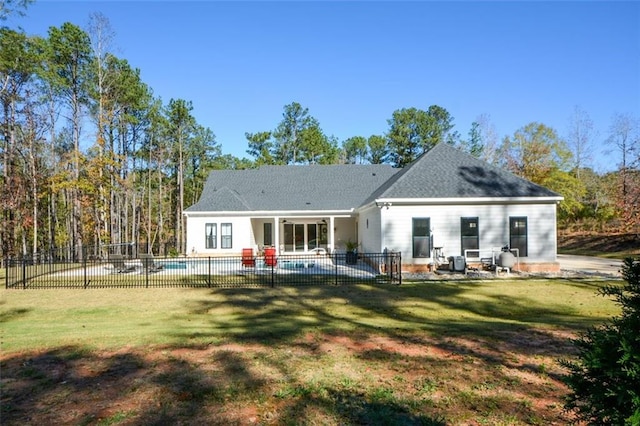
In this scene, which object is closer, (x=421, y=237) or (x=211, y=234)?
(x=421, y=237)

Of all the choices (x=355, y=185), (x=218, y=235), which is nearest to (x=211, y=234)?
(x=218, y=235)

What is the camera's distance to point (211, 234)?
25.0 meters

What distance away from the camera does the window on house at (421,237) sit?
17.0 m

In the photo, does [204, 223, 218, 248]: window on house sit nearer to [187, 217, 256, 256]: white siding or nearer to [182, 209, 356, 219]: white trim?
[187, 217, 256, 256]: white siding

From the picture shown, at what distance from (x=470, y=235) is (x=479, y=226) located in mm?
582

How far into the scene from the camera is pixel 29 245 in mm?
35562

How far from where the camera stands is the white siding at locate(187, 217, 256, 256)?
81.4ft

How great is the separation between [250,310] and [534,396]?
7570 mm

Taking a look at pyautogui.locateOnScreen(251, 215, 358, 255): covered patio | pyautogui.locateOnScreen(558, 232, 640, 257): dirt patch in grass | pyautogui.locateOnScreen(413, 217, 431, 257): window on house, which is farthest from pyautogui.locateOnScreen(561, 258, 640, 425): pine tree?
pyautogui.locateOnScreen(558, 232, 640, 257): dirt patch in grass

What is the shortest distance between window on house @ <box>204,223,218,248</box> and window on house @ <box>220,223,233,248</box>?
39cm

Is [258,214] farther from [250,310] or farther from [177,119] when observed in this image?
[177,119]

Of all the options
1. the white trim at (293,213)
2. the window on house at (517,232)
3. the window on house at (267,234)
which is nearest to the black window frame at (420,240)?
the window on house at (517,232)

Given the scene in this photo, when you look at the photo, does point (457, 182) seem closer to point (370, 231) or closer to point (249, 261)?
point (370, 231)

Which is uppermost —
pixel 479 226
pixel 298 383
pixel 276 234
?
pixel 479 226
